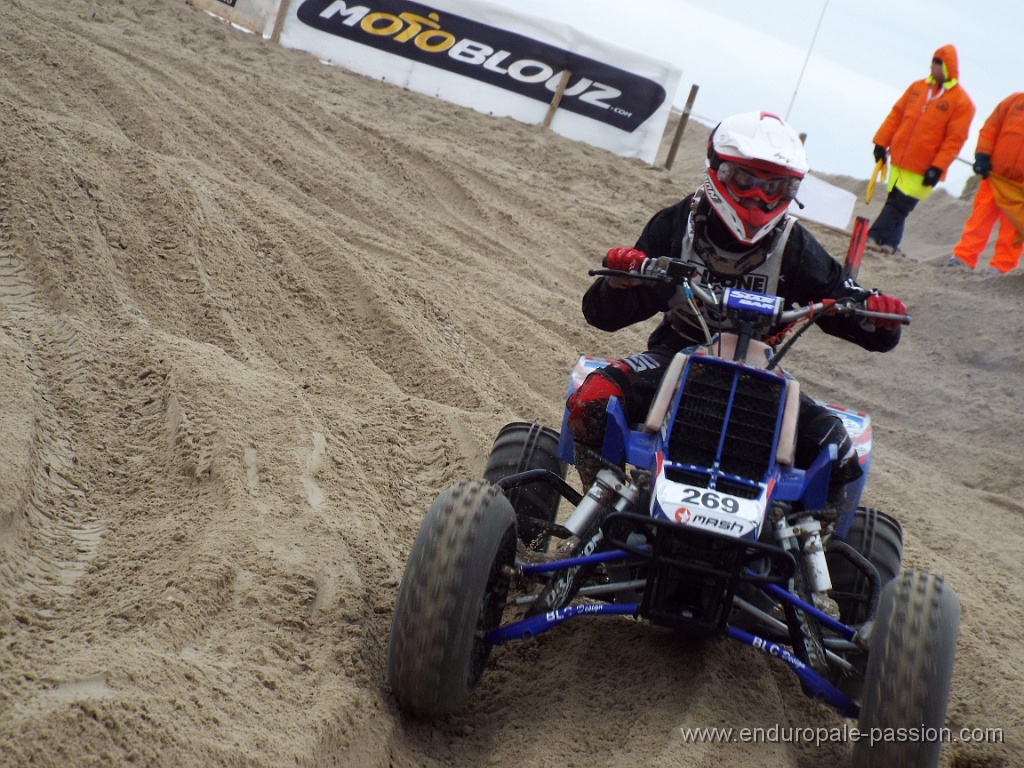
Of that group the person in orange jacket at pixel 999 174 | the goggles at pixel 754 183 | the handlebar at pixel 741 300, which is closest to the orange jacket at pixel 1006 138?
the person in orange jacket at pixel 999 174

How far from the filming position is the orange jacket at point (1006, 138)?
967 cm

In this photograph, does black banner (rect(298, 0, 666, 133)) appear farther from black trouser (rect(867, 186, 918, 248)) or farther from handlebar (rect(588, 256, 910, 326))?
handlebar (rect(588, 256, 910, 326))

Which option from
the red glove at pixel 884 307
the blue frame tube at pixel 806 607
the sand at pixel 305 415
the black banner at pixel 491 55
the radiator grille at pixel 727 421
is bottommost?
the sand at pixel 305 415

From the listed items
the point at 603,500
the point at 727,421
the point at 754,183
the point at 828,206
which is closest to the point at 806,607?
the point at 727,421

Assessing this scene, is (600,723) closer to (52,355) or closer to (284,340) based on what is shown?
(52,355)

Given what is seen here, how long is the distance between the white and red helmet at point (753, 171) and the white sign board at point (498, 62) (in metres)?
8.90

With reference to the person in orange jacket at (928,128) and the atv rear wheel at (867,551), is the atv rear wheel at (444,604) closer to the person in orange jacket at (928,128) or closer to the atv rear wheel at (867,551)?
the atv rear wheel at (867,551)

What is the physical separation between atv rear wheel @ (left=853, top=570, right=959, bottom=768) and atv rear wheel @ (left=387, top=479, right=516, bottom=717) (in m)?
1.10

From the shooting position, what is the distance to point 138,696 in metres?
2.60

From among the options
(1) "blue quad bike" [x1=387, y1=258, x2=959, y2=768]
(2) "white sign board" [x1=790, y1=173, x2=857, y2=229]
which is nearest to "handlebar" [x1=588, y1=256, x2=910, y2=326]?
(1) "blue quad bike" [x1=387, y1=258, x2=959, y2=768]

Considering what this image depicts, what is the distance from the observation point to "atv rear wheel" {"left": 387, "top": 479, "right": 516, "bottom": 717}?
9.73ft

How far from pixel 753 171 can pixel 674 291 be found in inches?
21.8

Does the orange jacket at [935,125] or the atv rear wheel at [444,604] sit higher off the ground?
the orange jacket at [935,125]

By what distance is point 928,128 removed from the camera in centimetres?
1045
